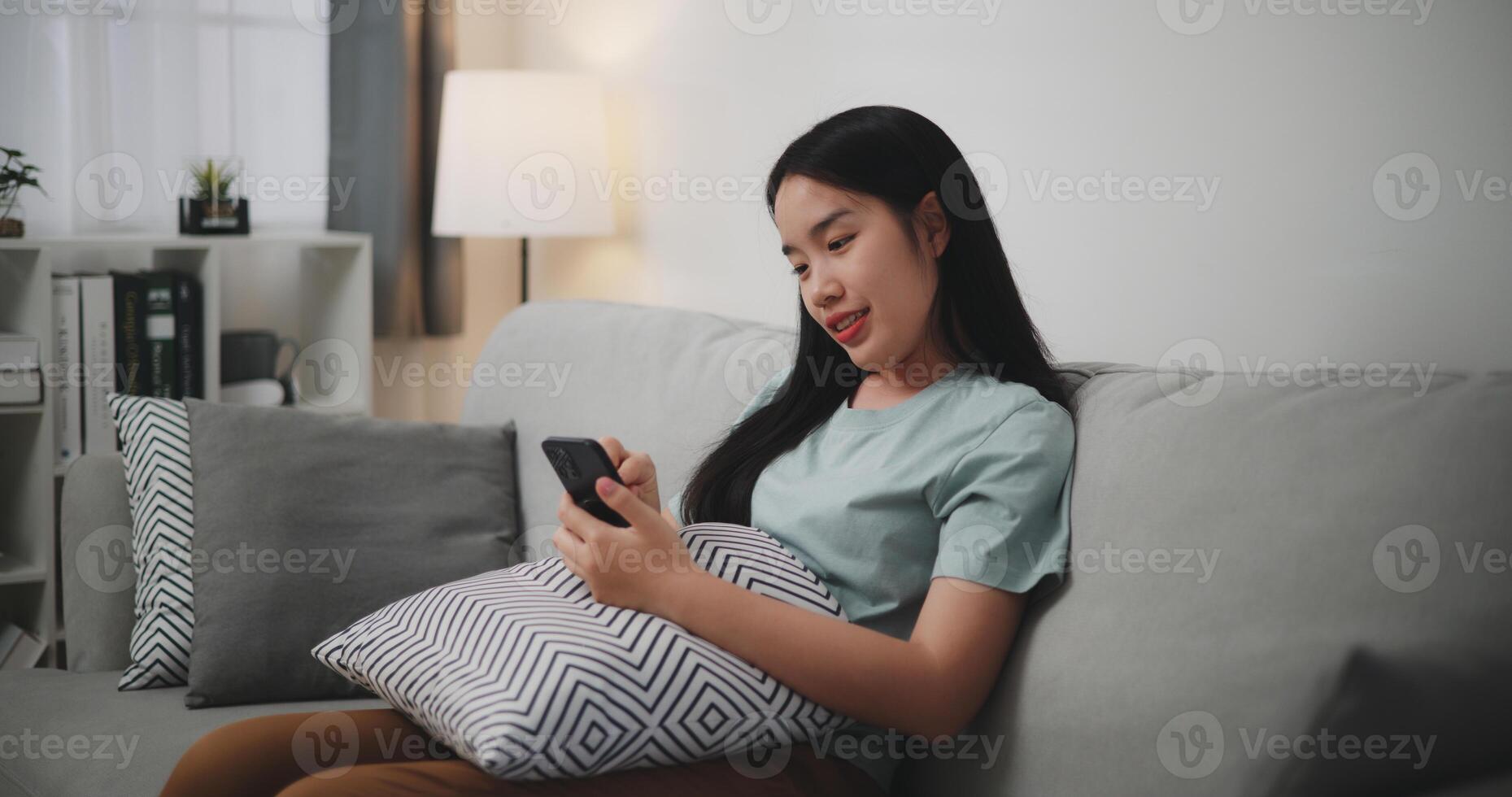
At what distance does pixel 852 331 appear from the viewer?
123 cm

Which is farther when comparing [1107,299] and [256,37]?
[256,37]

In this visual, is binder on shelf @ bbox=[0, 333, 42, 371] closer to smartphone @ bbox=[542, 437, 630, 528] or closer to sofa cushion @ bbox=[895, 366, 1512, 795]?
smartphone @ bbox=[542, 437, 630, 528]

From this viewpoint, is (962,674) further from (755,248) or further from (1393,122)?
(755,248)

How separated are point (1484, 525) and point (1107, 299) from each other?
29.4 inches

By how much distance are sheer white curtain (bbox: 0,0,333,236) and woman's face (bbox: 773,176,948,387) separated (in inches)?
82.0

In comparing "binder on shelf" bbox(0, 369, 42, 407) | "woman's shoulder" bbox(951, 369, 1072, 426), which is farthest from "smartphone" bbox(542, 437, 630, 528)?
"binder on shelf" bbox(0, 369, 42, 407)

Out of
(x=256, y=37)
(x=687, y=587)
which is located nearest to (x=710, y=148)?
(x=256, y=37)

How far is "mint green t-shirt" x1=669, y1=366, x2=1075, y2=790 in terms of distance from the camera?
1.08 metres

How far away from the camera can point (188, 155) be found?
9.23ft

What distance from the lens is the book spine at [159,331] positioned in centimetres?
254

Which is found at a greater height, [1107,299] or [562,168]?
[562,168]

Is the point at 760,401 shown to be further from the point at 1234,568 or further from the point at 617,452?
the point at 1234,568

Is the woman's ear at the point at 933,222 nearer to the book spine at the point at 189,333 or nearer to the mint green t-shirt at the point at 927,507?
the mint green t-shirt at the point at 927,507

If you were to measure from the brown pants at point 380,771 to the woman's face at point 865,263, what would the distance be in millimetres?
411
